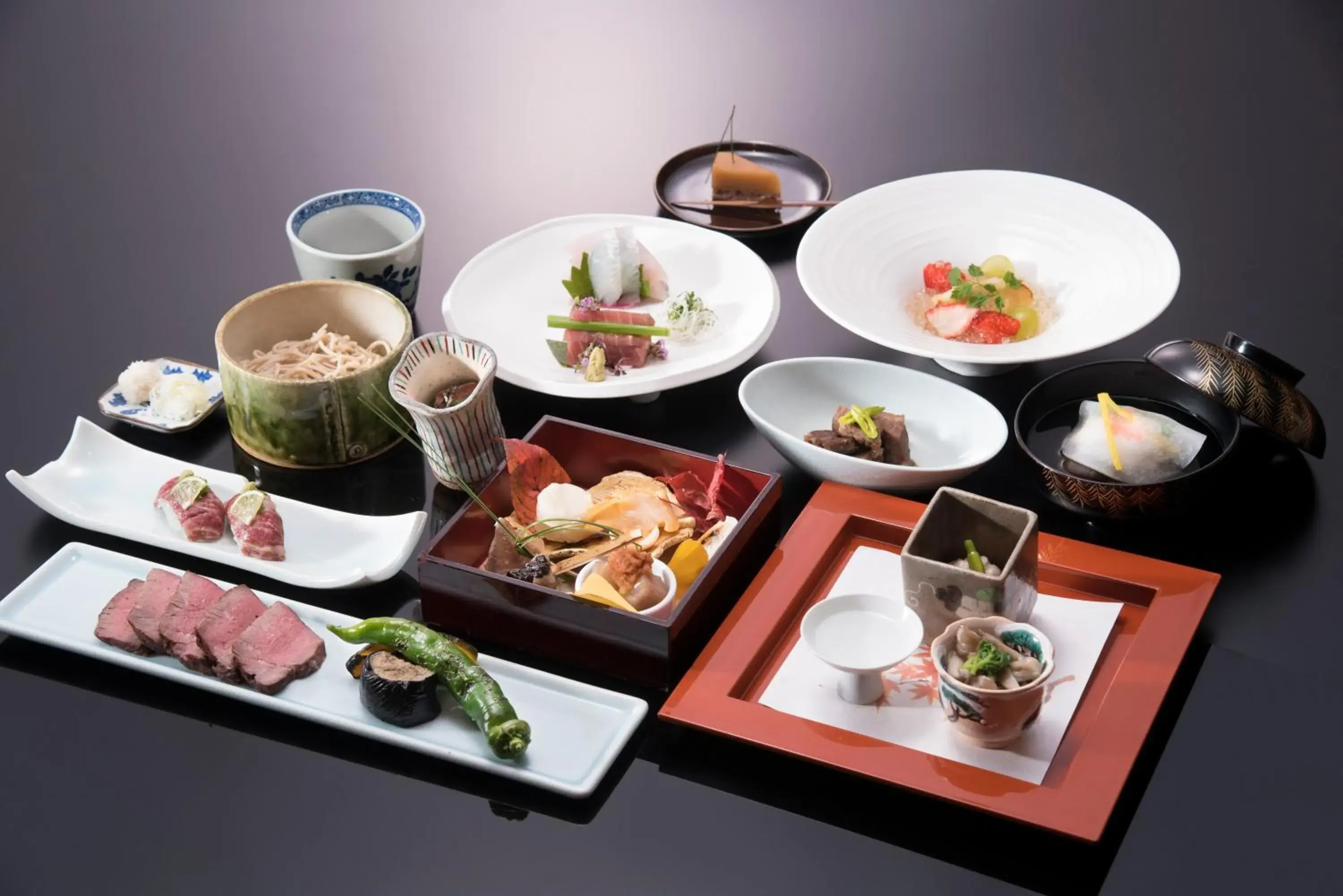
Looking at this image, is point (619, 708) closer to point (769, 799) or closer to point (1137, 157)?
point (769, 799)

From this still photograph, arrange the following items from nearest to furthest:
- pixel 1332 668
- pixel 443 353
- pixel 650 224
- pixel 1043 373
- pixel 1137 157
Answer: pixel 1332 668, pixel 443 353, pixel 1043 373, pixel 650 224, pixel 1137 157

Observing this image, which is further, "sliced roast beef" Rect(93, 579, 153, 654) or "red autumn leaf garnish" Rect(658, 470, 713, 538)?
"red autumn leaf garnish" Rect(658, 470, 713, 538)

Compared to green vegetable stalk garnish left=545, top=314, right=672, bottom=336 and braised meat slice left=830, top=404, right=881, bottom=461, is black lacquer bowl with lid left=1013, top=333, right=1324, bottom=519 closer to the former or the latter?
braised meat slice left=830, top=404, right=881, bottom=461

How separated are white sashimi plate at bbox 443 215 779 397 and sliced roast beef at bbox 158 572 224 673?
65 cm

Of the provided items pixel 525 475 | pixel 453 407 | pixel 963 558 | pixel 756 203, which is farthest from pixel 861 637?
pixel 756 203

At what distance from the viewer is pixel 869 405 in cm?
262

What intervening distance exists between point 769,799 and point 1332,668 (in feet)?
2.75

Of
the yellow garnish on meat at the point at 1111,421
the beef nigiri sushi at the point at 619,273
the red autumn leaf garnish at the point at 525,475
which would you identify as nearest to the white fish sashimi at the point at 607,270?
the beef nigiri sushi at the point at 619,273

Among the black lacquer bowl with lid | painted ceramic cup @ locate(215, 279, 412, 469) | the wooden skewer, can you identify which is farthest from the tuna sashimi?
the black lacquer bowl with lid

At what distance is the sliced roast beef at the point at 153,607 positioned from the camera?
2.14 metres

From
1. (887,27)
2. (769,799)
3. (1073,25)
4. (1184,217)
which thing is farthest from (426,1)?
(769,799)

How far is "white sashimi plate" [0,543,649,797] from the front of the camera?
6.50ft

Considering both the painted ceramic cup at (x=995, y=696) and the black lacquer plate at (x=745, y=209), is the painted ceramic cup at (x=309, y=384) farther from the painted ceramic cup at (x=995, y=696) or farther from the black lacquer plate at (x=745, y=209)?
the painted ceramic cup at (x=995, y=696)

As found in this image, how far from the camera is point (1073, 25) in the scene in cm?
383
